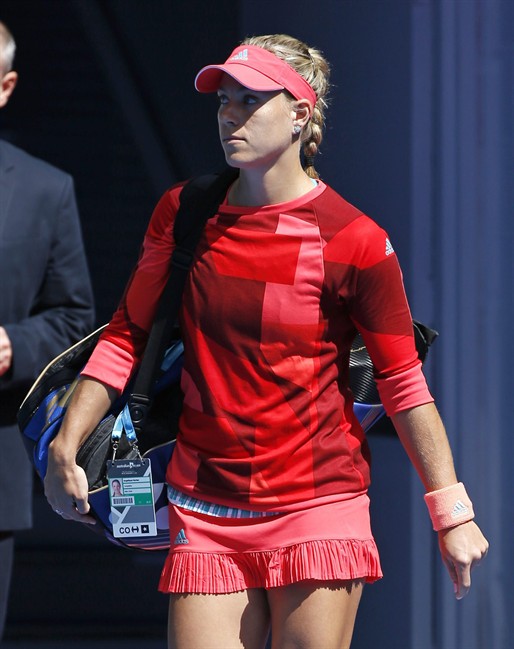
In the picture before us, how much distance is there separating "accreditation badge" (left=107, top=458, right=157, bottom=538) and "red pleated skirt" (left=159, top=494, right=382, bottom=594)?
0.12 metres

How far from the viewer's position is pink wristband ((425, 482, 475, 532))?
309 cm

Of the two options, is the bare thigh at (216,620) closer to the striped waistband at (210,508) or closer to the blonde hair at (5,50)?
the striped waistband at (210,508)

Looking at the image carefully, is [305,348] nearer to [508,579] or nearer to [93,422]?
[93,422]

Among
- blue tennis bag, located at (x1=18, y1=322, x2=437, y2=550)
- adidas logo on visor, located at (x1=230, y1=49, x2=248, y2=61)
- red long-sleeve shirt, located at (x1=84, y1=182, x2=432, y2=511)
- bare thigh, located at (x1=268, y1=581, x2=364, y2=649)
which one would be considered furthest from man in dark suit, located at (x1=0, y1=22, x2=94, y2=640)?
bare thigh, located at (x1=268, y1=581, x2=364, y2=649)

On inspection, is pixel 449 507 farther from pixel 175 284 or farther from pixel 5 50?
pixel 5 50

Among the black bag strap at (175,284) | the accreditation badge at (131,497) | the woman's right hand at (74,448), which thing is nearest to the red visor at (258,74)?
the black bag strap at (175,284)

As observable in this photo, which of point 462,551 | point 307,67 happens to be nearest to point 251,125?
point 307,67

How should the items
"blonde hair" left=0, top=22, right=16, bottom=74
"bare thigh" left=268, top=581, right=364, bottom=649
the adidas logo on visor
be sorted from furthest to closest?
"blonde hair" left=0, top=22, right=16, bottom=74 < the adidas logo on visor < "bare thigh" left=268, top=581, right=364, bottom=649

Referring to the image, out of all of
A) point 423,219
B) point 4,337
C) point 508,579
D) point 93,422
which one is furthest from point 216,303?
point 508,579

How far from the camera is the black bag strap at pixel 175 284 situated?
315 centimetres

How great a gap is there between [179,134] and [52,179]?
3.55ft

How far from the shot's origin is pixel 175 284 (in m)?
3.15

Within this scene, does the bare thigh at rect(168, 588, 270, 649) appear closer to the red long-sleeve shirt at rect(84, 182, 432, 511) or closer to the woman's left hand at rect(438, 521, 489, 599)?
the red long-sleeve shirt at rect(84, 182, 432, 511)

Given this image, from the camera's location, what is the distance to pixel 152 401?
3.24 metres
